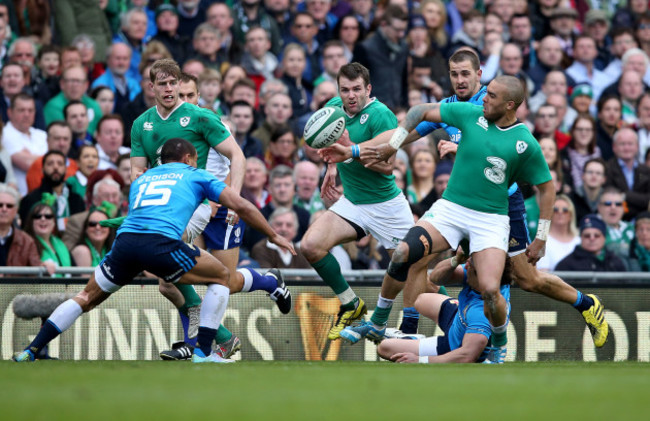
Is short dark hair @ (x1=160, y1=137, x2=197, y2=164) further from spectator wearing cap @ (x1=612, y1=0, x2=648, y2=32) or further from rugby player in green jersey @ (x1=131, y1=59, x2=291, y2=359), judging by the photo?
spectator wearing cap @ (x1=612, y1=0, x2=648, y2=32)

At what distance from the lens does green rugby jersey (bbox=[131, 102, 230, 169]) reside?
437 inches

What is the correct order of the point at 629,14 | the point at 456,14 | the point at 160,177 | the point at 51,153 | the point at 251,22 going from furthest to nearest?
the point at 629,14
the point at 456,14
the point at 251,22
the point at 51,153
the point at 160,177

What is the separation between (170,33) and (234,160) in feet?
21.2

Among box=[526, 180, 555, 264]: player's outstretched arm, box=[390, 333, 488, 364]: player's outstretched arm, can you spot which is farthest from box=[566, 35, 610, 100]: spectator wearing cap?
box=[390, 333, 488, 364]: player's outstretched arm

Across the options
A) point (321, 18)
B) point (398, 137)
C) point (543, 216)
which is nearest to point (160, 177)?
point (398, 137)

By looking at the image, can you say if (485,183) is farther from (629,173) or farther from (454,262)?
(629,173)

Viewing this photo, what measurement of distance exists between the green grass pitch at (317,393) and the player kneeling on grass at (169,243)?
1.79 feet

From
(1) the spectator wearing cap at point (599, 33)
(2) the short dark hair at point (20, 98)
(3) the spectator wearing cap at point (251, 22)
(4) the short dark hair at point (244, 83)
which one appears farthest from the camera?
(1) the spectator wearing cap at point (599, 33)

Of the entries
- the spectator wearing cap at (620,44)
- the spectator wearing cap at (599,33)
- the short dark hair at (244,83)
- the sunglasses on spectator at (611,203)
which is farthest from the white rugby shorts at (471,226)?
the spectator wearing cap at (599,33)

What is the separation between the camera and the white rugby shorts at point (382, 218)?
11.5 meters

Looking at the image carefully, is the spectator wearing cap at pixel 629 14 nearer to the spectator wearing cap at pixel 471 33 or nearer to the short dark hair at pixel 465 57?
the spectator wearing cap at pixel 471 33

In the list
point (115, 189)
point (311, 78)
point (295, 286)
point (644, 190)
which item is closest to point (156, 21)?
point (311, 78)

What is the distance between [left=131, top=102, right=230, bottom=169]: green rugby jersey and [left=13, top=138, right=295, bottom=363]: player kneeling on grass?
1.02 meters

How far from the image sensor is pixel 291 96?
55.4ft
